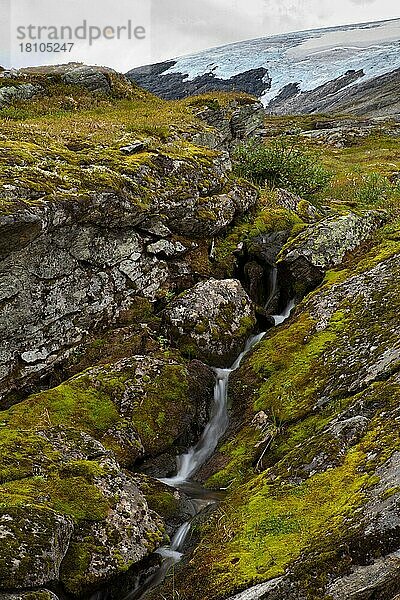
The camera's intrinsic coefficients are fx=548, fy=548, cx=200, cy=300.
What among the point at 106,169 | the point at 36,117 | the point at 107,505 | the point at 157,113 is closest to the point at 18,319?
the point at 106,169

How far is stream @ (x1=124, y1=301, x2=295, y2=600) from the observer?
32.2ft

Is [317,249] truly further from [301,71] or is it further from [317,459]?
[301,71]

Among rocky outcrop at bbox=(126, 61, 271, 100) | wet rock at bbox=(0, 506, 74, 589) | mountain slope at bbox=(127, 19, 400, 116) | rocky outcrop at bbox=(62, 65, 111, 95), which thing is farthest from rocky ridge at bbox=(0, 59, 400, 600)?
rocky outcrop at bbox=(126, 61, 271, 100)

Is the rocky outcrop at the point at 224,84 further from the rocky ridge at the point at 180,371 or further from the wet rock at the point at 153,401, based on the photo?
the wet rock at the point at 153,401

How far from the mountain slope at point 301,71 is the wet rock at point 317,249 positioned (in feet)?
433

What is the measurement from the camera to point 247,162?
2997 cm

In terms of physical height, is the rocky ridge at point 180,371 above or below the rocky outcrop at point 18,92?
below

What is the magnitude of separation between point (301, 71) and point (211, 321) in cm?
17920

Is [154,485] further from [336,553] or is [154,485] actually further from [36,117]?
[36,117]

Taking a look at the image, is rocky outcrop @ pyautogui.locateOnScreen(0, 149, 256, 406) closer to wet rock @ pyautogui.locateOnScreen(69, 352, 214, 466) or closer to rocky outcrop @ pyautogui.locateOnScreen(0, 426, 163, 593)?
wet rock @ pyautogui.locateOnScreen(69, 352, 214, 466)

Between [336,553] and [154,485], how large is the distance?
5.46m

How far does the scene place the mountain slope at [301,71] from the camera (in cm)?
15612

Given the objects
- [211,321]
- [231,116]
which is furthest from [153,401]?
[231,116]

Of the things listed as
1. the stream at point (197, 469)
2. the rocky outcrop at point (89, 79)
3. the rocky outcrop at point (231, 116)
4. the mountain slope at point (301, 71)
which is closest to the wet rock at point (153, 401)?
the stream at point (197, 469)
